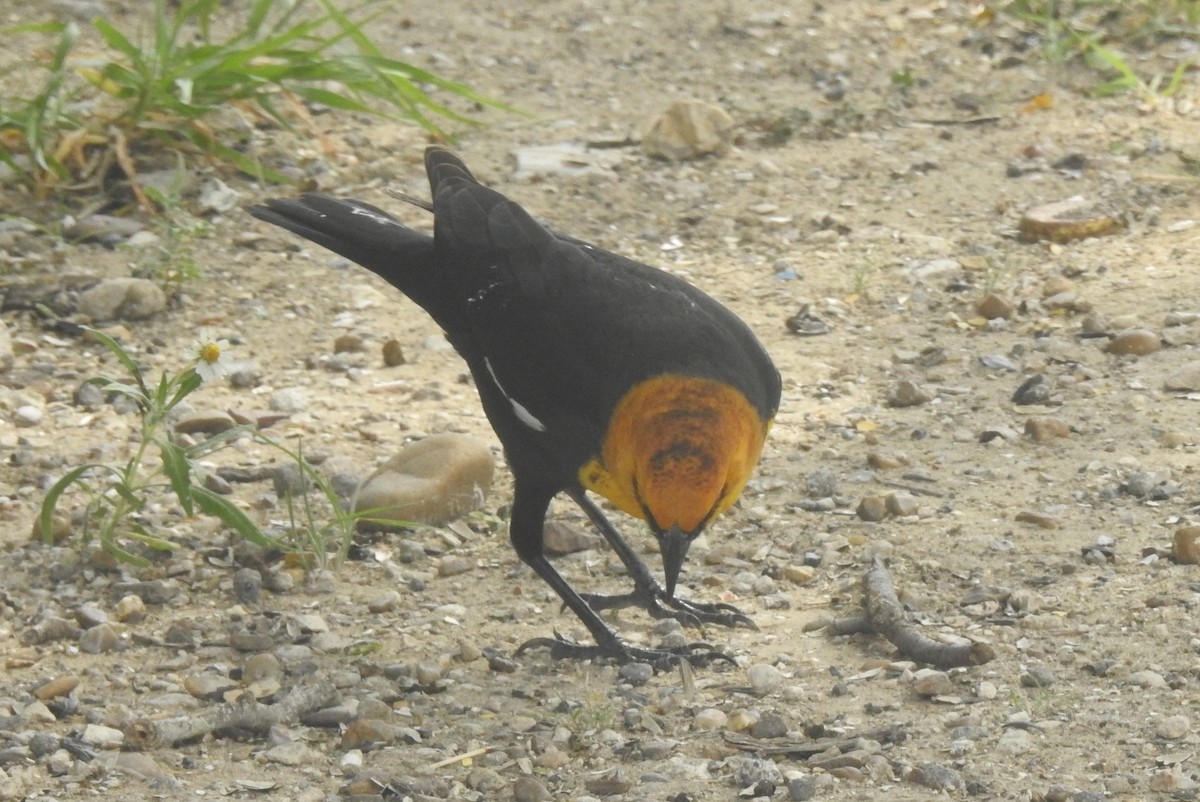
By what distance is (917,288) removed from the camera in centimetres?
638

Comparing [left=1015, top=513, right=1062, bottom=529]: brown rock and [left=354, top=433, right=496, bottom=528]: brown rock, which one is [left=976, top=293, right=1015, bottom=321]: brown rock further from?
[left=354, top=433, right=496, bottom=528]: brown rock

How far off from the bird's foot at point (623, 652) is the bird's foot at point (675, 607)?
0.12 meters

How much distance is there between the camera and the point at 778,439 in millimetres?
5375

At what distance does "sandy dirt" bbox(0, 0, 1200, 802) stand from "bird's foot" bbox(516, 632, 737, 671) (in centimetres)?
4

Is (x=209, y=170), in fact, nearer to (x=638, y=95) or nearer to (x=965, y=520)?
(x=638, y=95)

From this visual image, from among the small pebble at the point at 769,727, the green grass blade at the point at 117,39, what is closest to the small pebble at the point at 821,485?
the small pebble at the point at 769,727

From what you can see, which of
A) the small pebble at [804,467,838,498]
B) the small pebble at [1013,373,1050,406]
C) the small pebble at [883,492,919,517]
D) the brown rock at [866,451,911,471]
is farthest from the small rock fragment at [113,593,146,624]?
the small pebble at [1013,373,1050,406]

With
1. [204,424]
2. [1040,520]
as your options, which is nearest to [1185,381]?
[1040,520]

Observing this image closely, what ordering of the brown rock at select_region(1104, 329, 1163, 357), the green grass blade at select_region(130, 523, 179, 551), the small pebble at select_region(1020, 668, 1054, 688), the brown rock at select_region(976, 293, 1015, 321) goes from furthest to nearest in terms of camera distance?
the brown rock at select_region(976, 293, 1015, 321) < the brown rock at select_region(1104, 329, 1163, 357) < the green grass blade at select_region(130, 523, 179, 551) < the small pebble at select_region(1020, 668, 1054, 688)

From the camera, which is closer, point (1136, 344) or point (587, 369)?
point (587, 369)

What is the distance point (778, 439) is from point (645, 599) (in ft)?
3.17

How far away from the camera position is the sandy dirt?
3670 mm

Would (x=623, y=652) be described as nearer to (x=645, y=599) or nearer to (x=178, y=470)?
(x=645, y=599)

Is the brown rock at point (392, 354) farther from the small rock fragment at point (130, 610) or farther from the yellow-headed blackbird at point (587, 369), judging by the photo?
the small rock fragment at point (130, 610)
